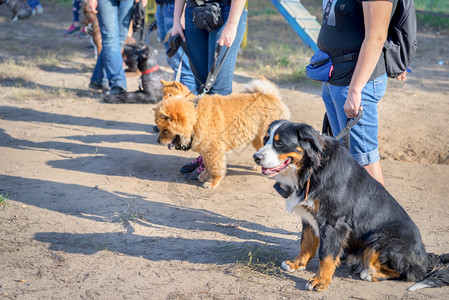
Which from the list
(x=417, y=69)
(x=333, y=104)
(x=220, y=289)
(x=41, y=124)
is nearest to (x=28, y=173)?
(x=41, y=124)

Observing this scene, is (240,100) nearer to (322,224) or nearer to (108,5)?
(322,224)

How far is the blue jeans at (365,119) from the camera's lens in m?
3.15

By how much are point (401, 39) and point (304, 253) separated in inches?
63.6

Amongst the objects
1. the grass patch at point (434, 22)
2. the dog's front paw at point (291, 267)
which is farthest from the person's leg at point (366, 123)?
the grass patch at point (434, 22)

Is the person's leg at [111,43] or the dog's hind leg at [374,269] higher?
the person's leg at [111,43]

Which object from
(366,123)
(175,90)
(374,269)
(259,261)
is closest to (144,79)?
(175,90)

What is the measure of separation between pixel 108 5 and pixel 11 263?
4574 mm

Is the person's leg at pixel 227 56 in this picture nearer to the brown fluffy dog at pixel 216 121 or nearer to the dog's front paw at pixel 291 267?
the brown fluffy dog at pixel 216 121

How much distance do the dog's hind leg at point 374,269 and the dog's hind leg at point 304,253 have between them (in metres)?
0.36

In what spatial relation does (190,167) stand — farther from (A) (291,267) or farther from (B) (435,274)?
(B) (435,274)

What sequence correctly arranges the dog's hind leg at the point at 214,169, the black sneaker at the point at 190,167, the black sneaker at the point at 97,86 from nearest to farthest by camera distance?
the dog's hind leg at the point at 214,169 < the black sneaker at the point at 190,167 < the black sneaker at the point at 97,86

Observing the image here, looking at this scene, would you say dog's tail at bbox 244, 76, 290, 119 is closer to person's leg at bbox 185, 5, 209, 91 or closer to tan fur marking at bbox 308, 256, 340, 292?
person's leg at bbox 185, 5, 209, 91

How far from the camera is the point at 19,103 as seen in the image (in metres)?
7.25

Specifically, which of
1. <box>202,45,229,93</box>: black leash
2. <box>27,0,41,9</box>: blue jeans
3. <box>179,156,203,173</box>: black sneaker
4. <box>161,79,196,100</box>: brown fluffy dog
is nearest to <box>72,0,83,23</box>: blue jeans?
<box>27,0,41,9</box>: blue jeans
